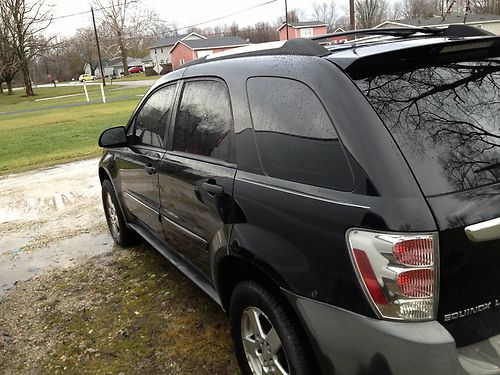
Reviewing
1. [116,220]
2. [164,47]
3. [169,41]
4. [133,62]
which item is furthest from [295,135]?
[133,62]

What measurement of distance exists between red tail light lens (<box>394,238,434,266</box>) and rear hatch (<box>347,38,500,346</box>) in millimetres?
42

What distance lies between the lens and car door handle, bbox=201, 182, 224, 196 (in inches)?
99.3

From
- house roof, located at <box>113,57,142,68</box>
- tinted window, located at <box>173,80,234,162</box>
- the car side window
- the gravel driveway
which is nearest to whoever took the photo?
tinted window, located at <box>173,80,234,162</box>

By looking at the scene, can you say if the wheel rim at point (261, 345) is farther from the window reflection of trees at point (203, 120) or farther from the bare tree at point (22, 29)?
the bare tree at point (22, 29)

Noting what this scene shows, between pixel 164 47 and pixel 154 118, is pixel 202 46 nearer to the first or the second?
pixel 164 47

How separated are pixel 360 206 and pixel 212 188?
1.05 metres

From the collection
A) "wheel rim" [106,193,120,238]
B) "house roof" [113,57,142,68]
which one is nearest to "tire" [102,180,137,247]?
"wheel rim" [106,193,120,238]

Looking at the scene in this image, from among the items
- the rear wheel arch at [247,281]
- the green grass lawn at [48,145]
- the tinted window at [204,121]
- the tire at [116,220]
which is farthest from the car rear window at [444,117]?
the green grass lawn at [48,145]

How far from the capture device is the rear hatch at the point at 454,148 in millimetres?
1675

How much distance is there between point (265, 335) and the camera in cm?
229

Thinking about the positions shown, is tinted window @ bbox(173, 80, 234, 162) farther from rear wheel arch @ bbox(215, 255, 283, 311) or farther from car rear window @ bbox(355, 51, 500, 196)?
car rear window @ bbox(355, 51, 500, 196)

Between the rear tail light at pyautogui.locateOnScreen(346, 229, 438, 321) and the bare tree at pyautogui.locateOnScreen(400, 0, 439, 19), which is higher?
the bare tree at pyautogui.locateOnScreen(400, 0, 439, 19)

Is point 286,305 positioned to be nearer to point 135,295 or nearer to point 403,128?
point 403,128

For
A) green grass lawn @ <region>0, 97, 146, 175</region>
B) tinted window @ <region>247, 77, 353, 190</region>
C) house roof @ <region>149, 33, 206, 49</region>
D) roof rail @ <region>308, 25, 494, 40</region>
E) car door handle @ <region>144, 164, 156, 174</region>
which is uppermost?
house roof @ <region>149, 33, 206, 49</region>
